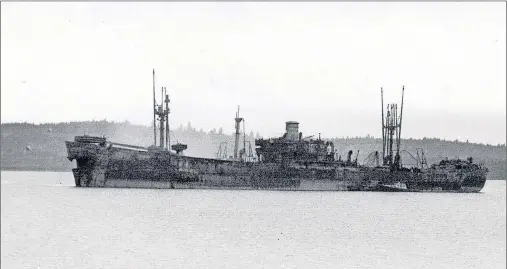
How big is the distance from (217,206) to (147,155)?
1654 centimetres

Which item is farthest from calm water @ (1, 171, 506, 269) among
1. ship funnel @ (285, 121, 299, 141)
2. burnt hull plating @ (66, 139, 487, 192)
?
ship funnel @ (285, 121, 299, 141)

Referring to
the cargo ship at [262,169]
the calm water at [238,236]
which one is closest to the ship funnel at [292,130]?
the cargo ship at [262,169]

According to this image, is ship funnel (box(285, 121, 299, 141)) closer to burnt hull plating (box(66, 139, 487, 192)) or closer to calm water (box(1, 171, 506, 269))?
burnt hull plating (box(66, 139, 487, 192))

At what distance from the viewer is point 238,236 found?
28312 millimetres

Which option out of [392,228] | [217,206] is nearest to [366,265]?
[392,228]

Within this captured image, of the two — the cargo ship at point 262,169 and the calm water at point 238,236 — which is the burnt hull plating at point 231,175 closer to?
the cargo ship at point 262,169

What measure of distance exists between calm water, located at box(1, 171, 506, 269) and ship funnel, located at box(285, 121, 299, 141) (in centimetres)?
2223

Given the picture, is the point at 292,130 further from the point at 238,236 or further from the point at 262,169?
the point at 238,236

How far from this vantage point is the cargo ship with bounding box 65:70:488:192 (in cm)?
5888

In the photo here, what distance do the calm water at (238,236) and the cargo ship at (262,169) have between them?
1246cm

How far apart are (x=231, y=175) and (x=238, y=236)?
35.8 m

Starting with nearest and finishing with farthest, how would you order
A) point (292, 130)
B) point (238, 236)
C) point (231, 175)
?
point (238, 236)
point (231, 175)
point (292, 130)

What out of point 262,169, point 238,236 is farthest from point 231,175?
point 238,236

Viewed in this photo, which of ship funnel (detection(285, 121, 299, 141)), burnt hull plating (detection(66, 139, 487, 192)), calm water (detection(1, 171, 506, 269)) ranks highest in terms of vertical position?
ship funnel (detection(285, 121, 299, 141))
